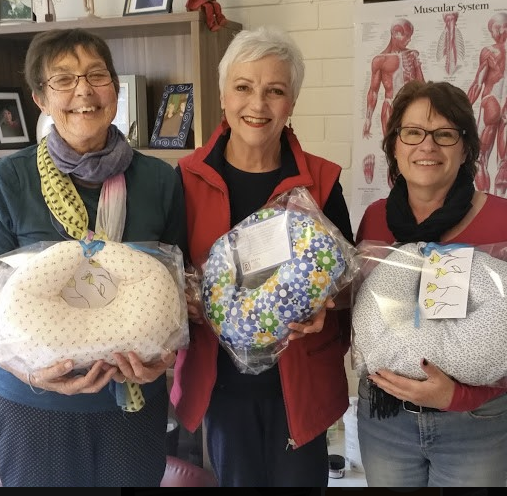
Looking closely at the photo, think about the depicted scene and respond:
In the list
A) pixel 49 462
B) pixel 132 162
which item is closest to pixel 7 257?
pixel 132 162

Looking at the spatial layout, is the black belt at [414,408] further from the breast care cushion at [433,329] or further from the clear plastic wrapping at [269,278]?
the clear plastic wrapping at [269,278]

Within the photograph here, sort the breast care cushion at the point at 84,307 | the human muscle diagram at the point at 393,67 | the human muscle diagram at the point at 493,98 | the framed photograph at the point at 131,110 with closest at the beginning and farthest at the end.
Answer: the breast care cushion at the point at 84,307 < the human muscle diagram at the point at 493,98 < the human muscle diagram at the point at 393,67 < the framed photograph at the point at 131,110

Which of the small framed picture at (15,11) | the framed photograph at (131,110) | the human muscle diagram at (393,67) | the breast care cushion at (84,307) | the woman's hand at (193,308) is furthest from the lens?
the small framed picture at (15,11)

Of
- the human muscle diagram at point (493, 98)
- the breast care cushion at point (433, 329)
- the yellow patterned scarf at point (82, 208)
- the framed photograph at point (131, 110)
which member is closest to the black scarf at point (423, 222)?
the breast care cushion at point (433, 329)

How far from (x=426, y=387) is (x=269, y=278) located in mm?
383

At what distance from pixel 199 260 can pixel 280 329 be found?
301 millimetres

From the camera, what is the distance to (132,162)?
4.79 ft

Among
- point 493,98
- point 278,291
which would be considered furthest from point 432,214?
point 493,98

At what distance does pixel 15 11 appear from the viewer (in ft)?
8.71

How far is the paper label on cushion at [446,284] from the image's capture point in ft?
4.04

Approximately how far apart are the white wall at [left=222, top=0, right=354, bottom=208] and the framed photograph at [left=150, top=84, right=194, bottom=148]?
374 mm

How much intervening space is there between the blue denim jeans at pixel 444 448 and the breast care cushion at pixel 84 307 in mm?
550

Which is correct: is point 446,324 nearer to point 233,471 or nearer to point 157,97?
point 233,471

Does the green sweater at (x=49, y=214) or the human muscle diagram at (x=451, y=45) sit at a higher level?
the human muscle diagram at (x=451, y=45)
